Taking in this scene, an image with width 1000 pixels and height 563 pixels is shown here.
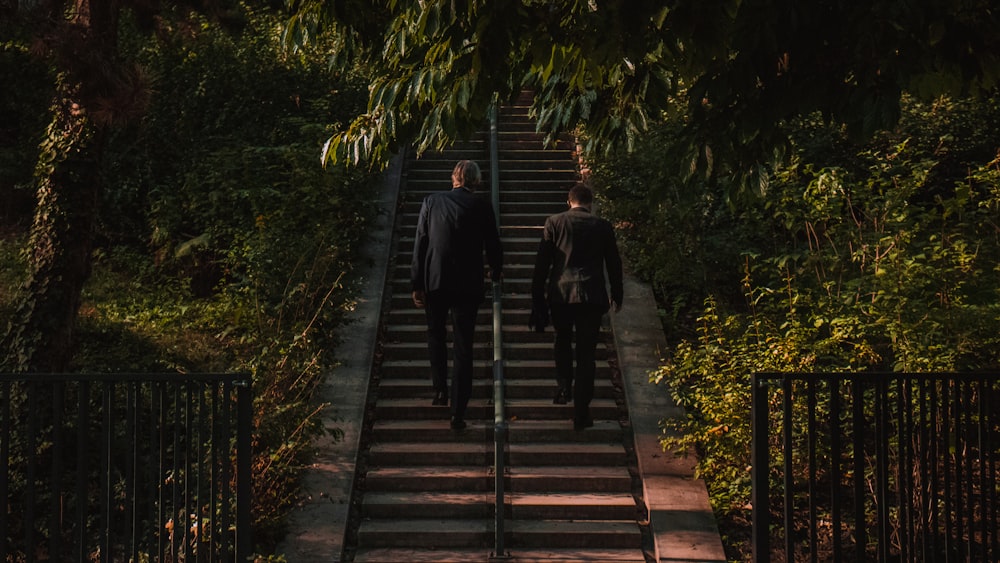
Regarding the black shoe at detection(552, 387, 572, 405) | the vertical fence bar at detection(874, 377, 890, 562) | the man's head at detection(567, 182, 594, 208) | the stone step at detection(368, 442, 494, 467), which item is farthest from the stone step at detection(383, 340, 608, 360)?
the vertical fence bar at detection(874, 377, 890, 562)

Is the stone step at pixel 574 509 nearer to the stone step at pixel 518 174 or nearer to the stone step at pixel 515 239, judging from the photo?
the stone step at pixel 515 239

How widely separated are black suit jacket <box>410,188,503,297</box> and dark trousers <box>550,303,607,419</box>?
588 mm

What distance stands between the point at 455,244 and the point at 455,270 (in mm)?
202

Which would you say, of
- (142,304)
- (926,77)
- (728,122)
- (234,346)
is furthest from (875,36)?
(142,304)

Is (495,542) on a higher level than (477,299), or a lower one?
lower

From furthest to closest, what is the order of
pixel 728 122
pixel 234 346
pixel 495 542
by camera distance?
pixel 234 346, pixel 495 542, pixel 728 122

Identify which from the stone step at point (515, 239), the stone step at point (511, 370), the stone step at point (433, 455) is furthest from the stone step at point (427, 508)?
the stone step at point (515, 239)

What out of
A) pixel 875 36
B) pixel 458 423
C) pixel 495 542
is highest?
pixel 875 36

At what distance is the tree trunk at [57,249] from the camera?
309 inches

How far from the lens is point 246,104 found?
42.3ft

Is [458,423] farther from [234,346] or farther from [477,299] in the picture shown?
[234,346]

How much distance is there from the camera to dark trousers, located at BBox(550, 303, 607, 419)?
7.59 m

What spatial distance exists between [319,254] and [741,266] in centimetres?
388

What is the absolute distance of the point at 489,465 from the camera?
737 centimetres
